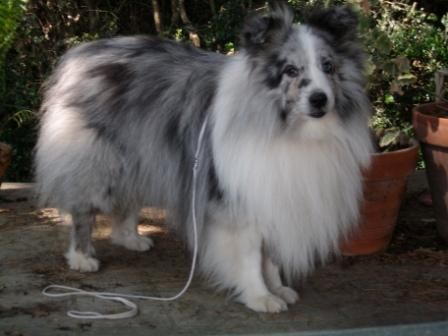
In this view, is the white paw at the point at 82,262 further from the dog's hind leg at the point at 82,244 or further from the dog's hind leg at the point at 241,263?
the dog's hind leg at the point at 241,263

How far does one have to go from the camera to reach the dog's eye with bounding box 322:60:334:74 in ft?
10.6

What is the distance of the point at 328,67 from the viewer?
3.24 metres

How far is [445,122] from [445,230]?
2.24 feet

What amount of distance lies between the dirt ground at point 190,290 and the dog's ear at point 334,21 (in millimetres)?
1288

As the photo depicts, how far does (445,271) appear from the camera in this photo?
411 cm

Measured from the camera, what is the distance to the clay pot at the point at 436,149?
420 centimetres

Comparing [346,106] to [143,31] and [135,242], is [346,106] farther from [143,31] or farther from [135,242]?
[143,31]

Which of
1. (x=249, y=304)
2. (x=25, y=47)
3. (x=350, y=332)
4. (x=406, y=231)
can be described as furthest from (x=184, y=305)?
(x=25, y=47)

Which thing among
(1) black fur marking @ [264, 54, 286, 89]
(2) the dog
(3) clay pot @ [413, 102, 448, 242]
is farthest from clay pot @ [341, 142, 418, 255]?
(1) black fur marking @ [264, 54, 286, 89]

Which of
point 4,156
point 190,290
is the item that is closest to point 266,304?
point 190,290

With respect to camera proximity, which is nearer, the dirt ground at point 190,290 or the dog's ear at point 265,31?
the dog's ear at point 265,31

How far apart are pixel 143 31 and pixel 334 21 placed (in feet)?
13.7

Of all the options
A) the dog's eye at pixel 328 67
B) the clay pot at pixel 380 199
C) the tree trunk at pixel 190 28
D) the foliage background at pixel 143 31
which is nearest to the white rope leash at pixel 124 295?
the dog's eye at pixel 328 67

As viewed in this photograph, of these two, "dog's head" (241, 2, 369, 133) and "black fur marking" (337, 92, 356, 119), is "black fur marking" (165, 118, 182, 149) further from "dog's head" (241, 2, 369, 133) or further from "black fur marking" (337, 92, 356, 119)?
"black fur marking" (337, 92, 356, 119)
